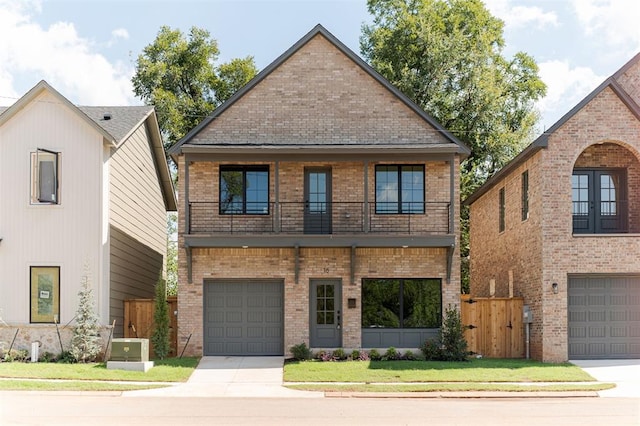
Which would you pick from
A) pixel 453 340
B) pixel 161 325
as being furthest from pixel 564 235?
pixel 161 325

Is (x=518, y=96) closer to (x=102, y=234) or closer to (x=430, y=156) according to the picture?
(x=430, y=156)

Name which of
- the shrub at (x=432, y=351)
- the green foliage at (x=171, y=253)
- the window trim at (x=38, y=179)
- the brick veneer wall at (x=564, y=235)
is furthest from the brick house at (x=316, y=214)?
the green foliage at (x=171, y=253)

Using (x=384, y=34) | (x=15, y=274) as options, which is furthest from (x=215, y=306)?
(x=384, y=34)

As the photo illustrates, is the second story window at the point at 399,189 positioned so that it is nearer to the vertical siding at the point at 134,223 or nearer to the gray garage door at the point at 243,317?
the gray garage door at the point at 243,317

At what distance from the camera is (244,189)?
24.9m

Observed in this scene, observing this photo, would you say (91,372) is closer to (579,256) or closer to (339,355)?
(339,355)

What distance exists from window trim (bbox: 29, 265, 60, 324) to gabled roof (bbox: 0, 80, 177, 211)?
4132 millimetres

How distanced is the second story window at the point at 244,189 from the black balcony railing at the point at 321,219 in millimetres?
61

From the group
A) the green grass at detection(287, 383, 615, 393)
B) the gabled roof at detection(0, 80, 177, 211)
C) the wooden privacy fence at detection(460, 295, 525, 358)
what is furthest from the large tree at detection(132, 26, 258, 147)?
the green grass at detection(287, 383, 615, 393)

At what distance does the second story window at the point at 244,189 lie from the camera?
24812 millimetres

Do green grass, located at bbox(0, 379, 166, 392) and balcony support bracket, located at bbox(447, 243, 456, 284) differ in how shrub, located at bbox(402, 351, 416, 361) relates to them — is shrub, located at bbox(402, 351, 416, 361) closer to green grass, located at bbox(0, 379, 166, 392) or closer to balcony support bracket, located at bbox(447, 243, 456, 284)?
balcony support bracket, located at bbox(447, 243, 456, 284)

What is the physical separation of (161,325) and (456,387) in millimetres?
8981

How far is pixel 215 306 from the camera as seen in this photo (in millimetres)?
24469

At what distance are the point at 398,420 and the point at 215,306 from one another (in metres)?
11.1
